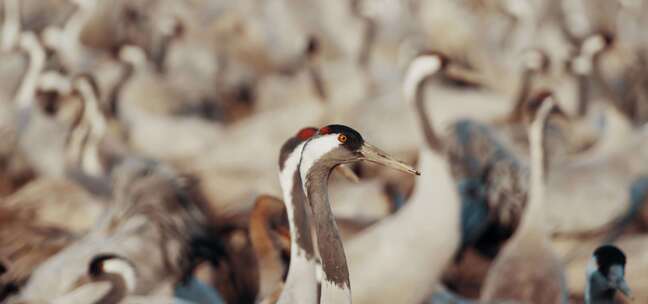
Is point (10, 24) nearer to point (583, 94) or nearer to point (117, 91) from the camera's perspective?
point (117, 91)

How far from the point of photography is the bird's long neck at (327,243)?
467 centimetres

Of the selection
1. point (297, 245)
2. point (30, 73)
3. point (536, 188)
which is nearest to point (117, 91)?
point (30, 73)

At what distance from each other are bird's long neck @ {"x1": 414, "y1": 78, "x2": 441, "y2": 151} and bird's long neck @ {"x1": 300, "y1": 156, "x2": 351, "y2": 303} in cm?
287

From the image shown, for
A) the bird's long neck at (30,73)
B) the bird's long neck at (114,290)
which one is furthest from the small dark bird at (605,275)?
the bird's long neck at (30,73)

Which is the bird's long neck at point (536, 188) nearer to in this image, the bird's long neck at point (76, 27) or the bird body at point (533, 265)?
the bird body at point (533, 265)

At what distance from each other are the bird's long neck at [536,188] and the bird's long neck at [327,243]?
3.10m

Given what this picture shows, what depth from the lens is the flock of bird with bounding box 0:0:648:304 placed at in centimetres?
690

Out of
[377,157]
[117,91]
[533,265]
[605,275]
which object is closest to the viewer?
[377,157]

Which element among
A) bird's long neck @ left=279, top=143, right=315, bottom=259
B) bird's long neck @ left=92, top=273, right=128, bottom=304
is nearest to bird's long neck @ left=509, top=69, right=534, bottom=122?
bird's long neck @ left=92, top=273, right=128, bottom=304

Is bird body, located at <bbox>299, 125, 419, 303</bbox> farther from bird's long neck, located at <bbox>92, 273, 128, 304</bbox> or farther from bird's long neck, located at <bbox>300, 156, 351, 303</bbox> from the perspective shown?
bird's long neck, located at <bbox>92, 273, 128, 304</bbox>

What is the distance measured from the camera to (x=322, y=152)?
4.69 m

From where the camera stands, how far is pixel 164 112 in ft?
48.2

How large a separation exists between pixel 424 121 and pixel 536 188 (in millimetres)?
700

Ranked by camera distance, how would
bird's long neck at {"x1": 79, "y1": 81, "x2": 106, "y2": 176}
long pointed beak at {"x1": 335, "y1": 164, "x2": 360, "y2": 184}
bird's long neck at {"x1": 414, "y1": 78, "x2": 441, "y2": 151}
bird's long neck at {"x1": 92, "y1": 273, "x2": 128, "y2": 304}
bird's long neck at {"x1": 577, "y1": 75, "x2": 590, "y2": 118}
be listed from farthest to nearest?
bird's long neck at {"x1": 577, "y1": 75, "x2": 590, "y2": 118} < bird's long neck at {"x1": 79, "y1": 81, "x2": 106, "y2": 176} < bird's long neck at {"x1": 414, "y1": 78, "x2": 441, "y2": 151} < bird's long neck at {"x1": 92, "y1": 273, "x2": 128, "y2": 304} < long pointed beak at {"x1": 335, "y1": 164, "x2": 360, "y2": 184}
